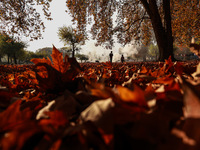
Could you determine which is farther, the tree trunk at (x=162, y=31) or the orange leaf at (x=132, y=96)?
the tree trunk at (x=162, y=31)

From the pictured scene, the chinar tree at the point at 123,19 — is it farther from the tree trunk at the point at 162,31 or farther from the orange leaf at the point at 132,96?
the orange leaf at the point at 132,96

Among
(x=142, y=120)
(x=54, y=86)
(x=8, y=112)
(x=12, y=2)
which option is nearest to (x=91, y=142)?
(x=142, y=120)

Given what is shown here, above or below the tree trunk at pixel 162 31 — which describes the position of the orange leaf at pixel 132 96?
below

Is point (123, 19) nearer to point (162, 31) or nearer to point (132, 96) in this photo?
point (162, 31)

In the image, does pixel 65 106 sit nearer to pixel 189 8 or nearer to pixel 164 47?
pixel 164 47

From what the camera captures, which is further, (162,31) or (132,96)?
(162,31)

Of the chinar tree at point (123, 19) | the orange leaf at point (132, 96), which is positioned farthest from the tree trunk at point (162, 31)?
the orange leaf at point (132, 96)

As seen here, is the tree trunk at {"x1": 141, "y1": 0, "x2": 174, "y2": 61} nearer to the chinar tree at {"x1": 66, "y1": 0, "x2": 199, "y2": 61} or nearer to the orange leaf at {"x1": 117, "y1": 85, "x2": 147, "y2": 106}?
the chinar tree at {"x1": 66, "y1": 0, "x2": 199, "y2": 61}

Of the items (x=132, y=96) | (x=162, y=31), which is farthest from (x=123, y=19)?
(x=132, y=96)

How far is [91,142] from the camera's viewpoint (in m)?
0.32

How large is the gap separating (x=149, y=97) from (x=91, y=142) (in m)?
0.22

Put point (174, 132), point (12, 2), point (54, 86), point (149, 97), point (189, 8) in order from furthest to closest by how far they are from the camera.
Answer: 1. point (189, 8)
2. point (12, 2)
3. point (54, 86)
4. point (149, 97)
5. point (174, 132)

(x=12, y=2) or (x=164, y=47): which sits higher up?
(x=12, y=2)

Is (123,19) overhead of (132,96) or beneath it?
overhead
